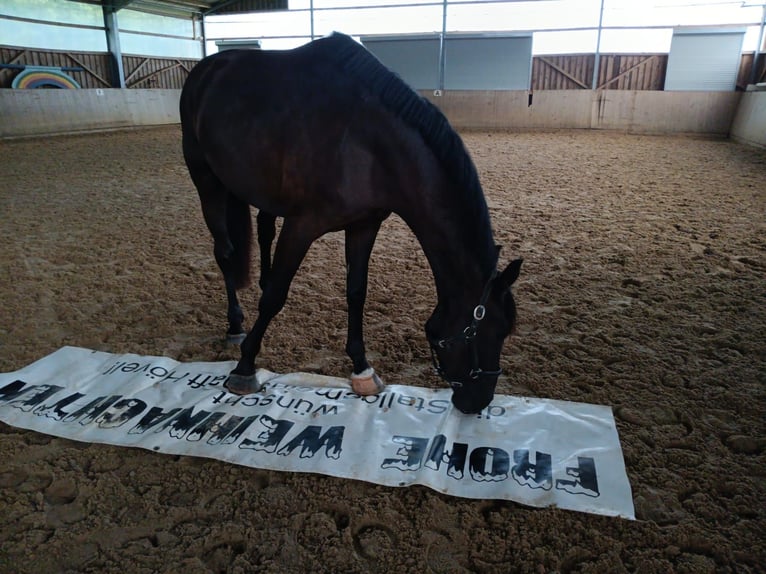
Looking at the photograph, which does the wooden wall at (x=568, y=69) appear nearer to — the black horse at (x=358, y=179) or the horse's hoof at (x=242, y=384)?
the black horse at (x=358, y=179)

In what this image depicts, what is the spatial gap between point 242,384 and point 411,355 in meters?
0.95

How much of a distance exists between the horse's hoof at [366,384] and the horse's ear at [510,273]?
90 cm

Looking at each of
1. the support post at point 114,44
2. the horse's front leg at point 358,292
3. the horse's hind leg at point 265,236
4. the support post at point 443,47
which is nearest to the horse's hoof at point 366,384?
the horse's front leg at point 358,292

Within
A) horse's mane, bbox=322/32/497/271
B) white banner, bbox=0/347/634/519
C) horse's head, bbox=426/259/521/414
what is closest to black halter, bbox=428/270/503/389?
horse's head, bbox=426/259/521/414

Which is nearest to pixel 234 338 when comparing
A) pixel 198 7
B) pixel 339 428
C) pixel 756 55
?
pixel 339 428

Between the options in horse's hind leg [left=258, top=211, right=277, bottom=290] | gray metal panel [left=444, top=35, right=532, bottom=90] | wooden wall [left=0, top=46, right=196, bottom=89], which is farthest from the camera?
gray metal panel [left=444, top=35, right=532, bottom=90]

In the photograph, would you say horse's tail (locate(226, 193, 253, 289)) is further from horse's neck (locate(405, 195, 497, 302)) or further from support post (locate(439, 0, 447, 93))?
support post (locate(439, 0, 447, 93))

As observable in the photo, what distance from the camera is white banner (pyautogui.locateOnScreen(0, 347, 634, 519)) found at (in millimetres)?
1891

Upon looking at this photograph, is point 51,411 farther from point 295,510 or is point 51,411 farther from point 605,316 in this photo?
point 605,316

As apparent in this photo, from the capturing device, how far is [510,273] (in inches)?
70.4

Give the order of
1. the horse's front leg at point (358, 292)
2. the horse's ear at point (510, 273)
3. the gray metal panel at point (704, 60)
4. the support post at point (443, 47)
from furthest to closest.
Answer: the support post at point (443, 47) < the gray metal panel at point (704, 60) < the horse's front leg at point (358, 292) < the horse's ear at point (510, 273)

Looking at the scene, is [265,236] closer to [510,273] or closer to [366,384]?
[366,384]

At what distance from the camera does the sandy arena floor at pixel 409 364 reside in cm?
159

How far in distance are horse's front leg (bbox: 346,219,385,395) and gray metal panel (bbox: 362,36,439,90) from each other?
599 inches
